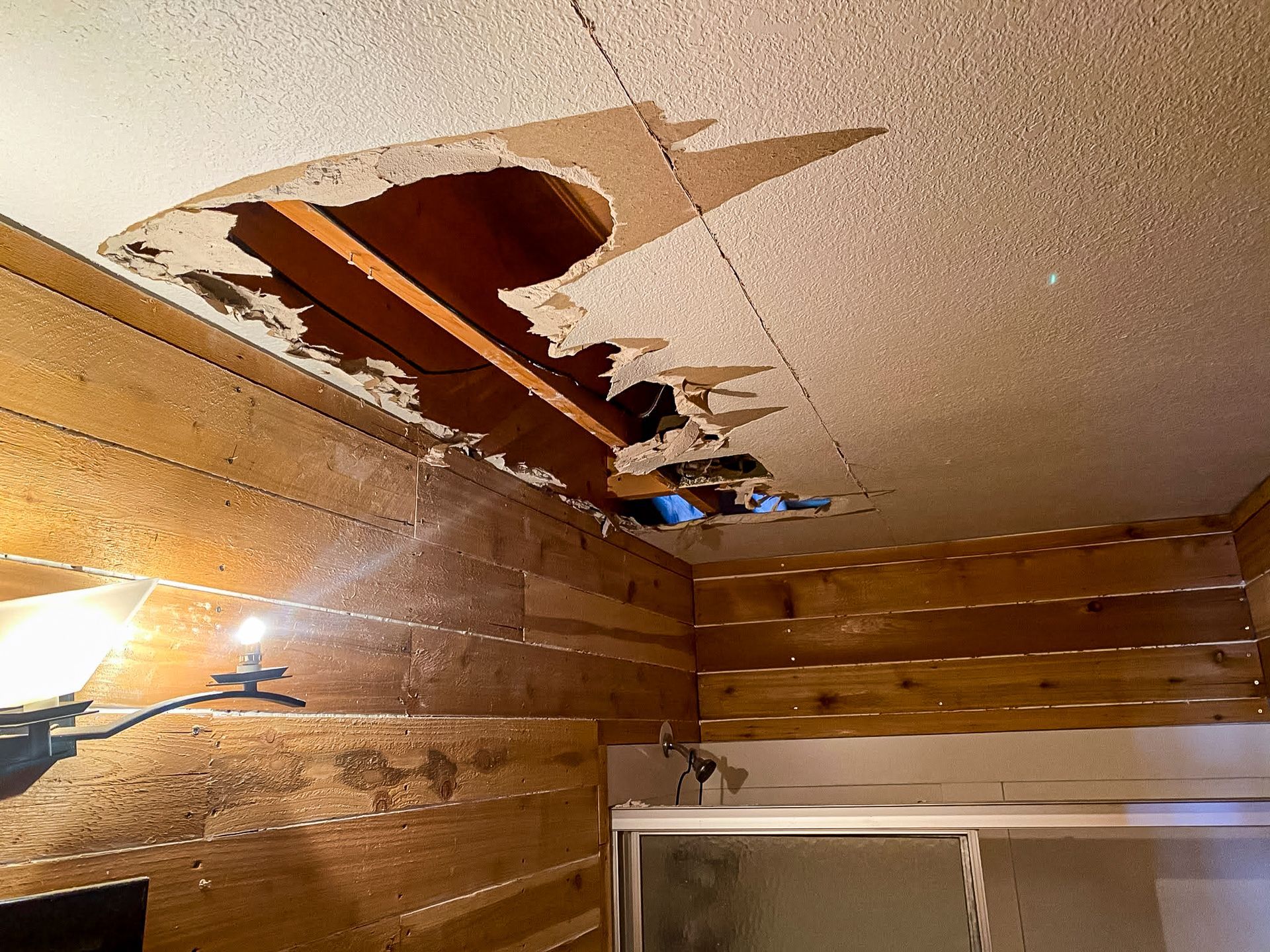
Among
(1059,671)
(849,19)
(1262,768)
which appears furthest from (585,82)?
(1262,768)

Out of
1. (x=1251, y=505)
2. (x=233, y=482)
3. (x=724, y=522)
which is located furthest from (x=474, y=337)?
(x=1251, y=505)

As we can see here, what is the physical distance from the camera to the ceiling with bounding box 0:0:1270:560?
0.70 meters

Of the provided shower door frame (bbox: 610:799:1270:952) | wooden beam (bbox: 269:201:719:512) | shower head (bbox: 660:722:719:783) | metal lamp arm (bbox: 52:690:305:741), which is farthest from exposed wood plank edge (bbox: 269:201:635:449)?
shower head (bbox: 660:722:719:783)

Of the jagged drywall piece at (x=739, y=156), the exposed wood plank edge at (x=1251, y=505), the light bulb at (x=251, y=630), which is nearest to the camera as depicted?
the jagged drywall piece at (x=739, y=156)

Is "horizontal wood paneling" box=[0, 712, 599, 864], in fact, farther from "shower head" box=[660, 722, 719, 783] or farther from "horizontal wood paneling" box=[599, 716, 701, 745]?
"shower head" box=[660, 722, 719, 783]

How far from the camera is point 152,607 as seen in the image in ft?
3.32

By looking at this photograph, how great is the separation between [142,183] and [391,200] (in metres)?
0.28

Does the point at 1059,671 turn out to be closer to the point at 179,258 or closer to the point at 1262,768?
the point at 1262,768

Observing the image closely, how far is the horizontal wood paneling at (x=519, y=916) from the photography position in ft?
4.55

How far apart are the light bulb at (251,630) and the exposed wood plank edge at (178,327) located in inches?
13.7

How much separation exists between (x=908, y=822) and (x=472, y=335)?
4.47 ft

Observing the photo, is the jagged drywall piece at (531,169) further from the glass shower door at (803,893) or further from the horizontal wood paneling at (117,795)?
the glass shower door at (803,893)

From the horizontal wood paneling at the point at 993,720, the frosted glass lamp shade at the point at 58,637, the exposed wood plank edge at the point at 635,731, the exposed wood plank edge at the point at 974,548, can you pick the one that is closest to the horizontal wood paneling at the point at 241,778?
the frosted glass lamp shade at the point at 58,637

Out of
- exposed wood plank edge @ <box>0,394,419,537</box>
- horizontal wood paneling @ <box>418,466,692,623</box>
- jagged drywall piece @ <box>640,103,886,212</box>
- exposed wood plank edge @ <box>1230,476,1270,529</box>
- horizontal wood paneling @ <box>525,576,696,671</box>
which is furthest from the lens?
exposed wood plank edge @ <box>1230,476,1270,529</box>
